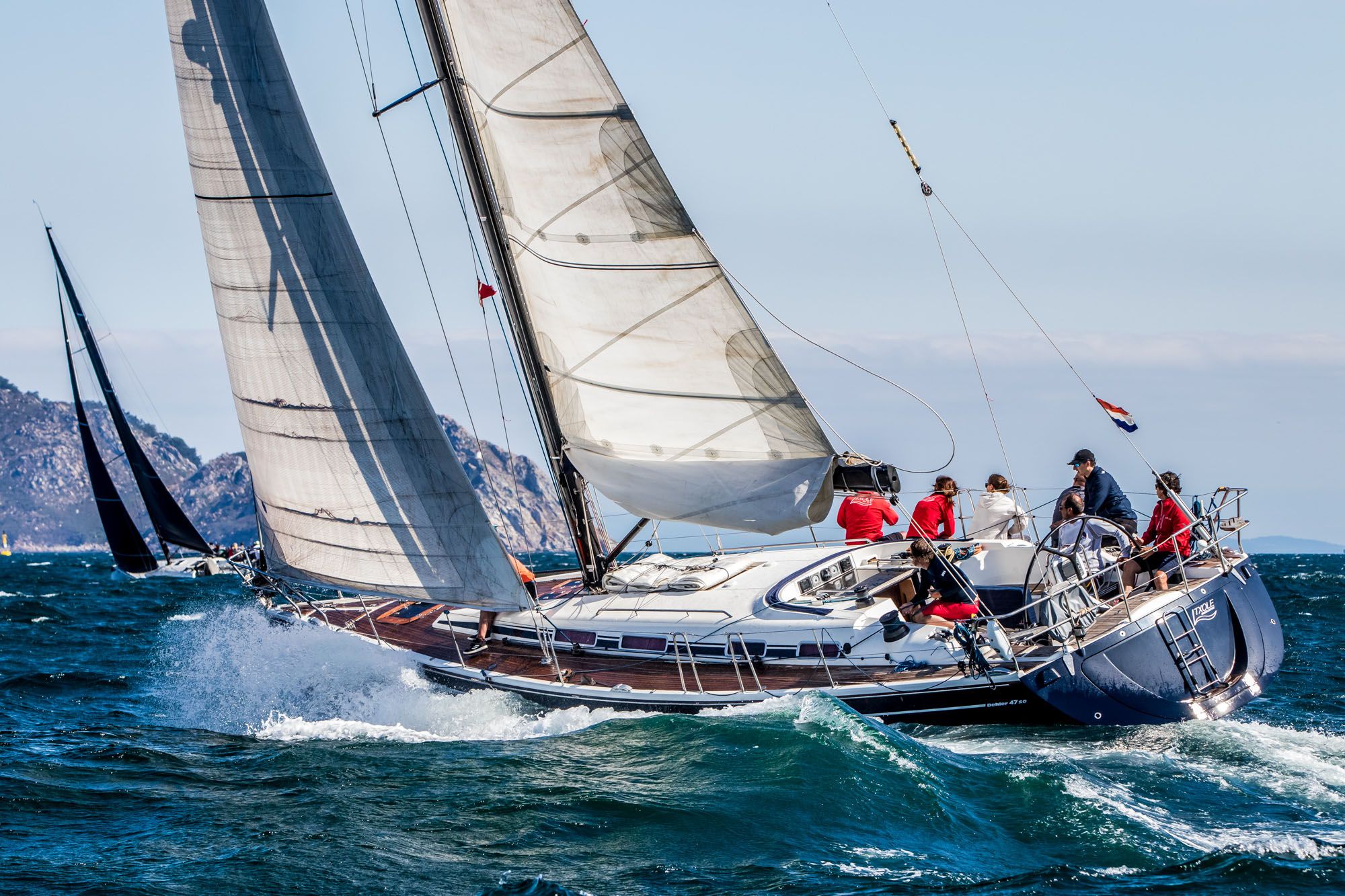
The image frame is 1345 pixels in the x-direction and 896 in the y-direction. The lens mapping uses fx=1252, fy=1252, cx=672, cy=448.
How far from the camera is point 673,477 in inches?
490

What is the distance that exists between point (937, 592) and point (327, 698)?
6138mm

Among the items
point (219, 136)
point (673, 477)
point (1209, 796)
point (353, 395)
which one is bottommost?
point (1209, 796)

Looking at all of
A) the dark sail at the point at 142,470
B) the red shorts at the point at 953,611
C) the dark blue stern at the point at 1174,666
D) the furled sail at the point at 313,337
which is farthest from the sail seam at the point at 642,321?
the dark sail at the point at 142,470

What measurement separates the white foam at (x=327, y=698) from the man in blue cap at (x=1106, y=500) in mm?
4808

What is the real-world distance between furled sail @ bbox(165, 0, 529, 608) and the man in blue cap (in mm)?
5575

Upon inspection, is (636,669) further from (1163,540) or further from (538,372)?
(1163,540)

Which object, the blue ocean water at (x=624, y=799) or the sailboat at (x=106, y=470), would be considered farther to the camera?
the sailboat at (x=106, y=470)

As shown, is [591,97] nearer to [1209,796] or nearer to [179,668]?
[1209,796]

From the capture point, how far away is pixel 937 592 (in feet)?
37.4

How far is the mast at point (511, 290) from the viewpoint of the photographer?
489 inches

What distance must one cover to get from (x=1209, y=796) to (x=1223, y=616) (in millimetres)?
2428

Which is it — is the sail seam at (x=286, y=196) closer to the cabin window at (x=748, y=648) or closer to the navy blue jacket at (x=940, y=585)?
the cabin window at (x=748, y=648)

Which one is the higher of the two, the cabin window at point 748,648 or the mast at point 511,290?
the mast at point 511,290

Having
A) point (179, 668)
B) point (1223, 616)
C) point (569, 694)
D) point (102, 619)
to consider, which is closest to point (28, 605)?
point (102, 619)
